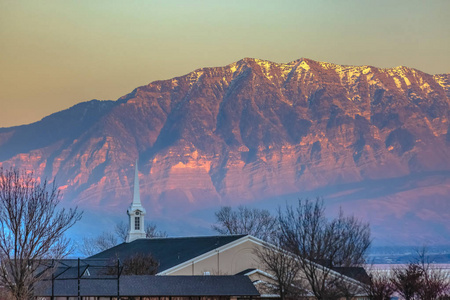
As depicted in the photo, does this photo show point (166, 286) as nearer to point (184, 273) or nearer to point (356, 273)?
point (184, 273)

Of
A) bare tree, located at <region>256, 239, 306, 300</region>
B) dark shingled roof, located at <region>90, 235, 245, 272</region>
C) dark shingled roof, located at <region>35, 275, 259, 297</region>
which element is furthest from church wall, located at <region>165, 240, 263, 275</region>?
dark shingled roof, located at <region>35, 275, 259, 297</region>

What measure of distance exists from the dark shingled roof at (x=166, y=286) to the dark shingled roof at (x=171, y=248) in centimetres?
1646

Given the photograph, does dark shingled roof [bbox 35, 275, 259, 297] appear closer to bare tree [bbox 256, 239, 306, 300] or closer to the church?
the church

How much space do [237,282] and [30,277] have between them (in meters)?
28.8

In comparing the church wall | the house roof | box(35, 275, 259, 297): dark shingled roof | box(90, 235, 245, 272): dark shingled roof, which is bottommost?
box(35, 275, 259, 297): dark shingled roof

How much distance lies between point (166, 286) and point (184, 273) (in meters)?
16.3

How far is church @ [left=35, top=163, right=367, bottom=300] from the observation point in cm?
7694

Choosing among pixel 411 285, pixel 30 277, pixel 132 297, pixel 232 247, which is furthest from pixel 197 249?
pixel 30 277

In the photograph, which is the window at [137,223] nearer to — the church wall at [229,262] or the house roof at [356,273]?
the church wall at [229,262]

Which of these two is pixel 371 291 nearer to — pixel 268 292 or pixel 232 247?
pixel 268 292

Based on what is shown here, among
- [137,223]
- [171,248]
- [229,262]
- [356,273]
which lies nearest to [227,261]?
[229,262]

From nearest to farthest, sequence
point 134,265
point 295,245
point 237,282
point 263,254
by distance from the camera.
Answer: point 295,245 < point 237,282 < point 263,254 < point 134,265

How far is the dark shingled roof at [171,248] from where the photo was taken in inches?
3922

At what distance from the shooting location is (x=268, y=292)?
285ft
